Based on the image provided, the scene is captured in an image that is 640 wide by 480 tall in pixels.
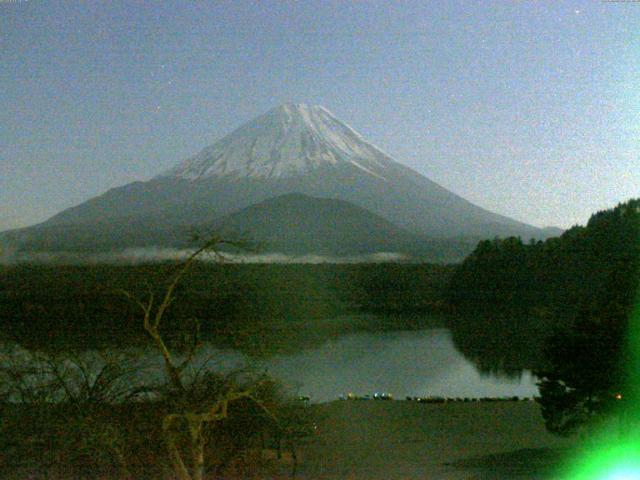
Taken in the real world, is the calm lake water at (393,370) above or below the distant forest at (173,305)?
below

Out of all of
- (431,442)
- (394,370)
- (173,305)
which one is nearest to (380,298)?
(394,370)

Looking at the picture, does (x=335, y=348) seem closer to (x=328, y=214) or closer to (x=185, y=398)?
(x=185, y=398)

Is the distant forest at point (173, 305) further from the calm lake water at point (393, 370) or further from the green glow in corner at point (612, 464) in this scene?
the green glow in corner at point (612, 464)

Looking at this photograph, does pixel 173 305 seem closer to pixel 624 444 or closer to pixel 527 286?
pixel 624 444

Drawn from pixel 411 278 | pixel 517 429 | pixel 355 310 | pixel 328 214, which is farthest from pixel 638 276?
pixel 328 214

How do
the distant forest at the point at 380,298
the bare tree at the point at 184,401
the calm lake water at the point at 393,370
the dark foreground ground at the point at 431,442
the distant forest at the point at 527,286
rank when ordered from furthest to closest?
1. the distant forest at the point at 527,286
2. the calm lake water at the point at 393,370
3. the distant forest at the point at 380,298
4. the dark foreground ground at the point at 431,442
5. the bare tree at the point at 184,401

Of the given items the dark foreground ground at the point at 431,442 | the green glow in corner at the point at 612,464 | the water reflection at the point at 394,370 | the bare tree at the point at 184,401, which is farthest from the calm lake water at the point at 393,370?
the bare tree at the point at 184,401

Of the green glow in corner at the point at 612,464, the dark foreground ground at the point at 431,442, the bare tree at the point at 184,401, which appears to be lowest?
the dark foreground ground at the point at 431,442

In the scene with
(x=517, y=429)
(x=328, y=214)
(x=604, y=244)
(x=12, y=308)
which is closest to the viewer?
(x=12, y=308)
